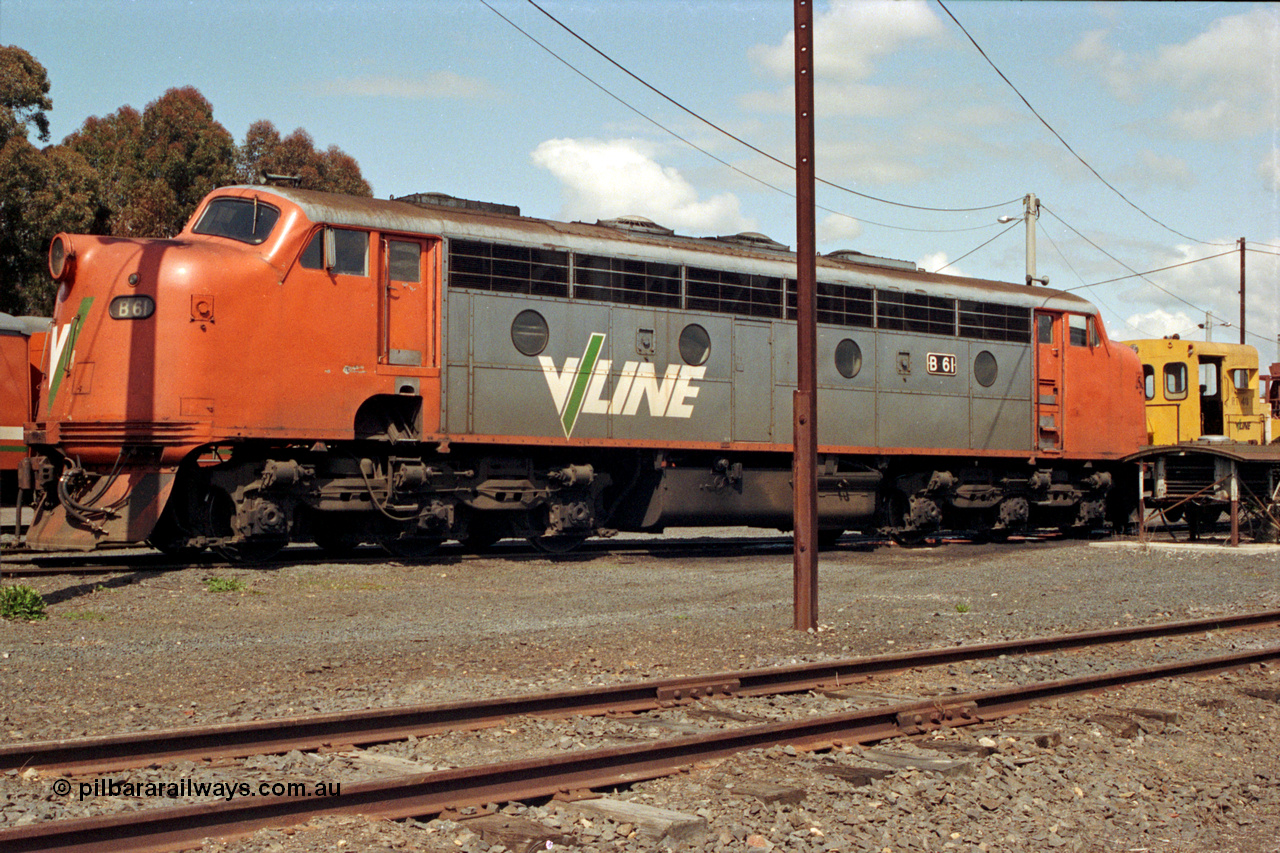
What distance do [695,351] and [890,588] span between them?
169 inches

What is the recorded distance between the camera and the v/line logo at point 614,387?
14719 millimetres

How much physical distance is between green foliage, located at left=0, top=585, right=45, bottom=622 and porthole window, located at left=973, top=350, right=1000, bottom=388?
14.0 m

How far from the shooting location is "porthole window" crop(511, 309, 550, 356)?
47.4ft

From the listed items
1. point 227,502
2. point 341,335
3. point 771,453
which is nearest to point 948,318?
point 771,453

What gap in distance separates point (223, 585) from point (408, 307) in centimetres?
397

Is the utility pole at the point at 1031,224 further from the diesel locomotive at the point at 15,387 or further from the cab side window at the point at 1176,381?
the diesel locomotive at the point at 15,387

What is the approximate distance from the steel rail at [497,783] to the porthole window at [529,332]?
833cm

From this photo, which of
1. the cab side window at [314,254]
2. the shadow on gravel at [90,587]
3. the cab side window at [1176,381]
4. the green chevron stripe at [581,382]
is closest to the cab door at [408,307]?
the cab side window at [314,254]

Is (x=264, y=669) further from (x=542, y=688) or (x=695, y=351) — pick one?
(x=695, y=351)

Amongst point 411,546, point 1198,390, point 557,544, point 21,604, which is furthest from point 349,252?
point 1198,390

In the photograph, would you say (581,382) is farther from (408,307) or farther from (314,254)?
(314,254)

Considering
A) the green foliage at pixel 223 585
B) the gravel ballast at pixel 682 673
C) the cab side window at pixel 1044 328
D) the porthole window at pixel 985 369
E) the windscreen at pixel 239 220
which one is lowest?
the gravel ballast at pixel 682 673

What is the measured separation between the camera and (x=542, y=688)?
762 cm

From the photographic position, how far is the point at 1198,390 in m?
23.4
